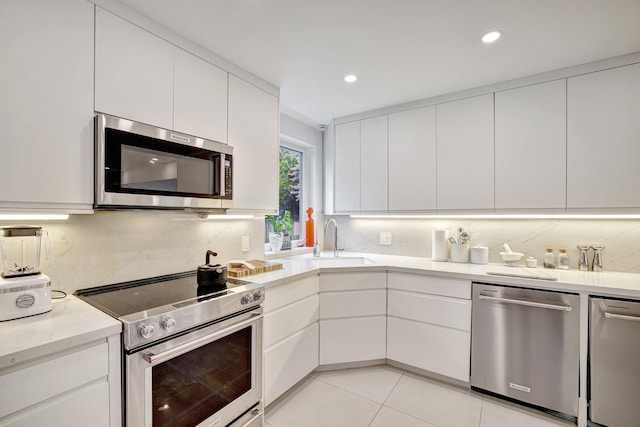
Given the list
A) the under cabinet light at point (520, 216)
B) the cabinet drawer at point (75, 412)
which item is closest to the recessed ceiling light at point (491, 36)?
the under cabinet light at point (520, 216)

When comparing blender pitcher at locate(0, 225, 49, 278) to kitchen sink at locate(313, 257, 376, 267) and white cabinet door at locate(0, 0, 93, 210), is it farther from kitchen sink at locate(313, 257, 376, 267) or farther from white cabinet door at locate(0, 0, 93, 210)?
kitchen sink at locate(313, 257, 376, 267)

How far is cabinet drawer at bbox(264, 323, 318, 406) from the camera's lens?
1896mm

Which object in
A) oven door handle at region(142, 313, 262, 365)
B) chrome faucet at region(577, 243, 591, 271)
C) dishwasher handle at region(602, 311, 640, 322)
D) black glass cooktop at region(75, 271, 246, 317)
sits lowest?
oven door handle at region(142, 313, 262, 365)

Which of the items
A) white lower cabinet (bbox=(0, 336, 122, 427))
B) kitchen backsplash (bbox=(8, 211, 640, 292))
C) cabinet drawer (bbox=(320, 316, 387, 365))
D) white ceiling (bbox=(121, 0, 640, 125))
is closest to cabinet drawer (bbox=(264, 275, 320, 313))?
cabinet drawer (bbox=(320, 316, 387, 365))

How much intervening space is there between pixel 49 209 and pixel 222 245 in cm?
111

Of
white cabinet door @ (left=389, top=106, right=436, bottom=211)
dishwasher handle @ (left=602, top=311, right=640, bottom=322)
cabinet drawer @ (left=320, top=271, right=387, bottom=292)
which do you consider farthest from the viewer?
white cabinet door @ (left=389, top=106, right=436, bottom=211)

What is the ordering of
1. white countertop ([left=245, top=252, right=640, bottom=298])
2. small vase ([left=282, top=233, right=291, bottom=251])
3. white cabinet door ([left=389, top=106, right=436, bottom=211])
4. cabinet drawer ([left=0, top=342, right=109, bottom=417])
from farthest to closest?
small vase ([left=282, top=233, right=291, bottom=251])
white cabinet door ([left=389, top=106, right=436, bottom=211])
white countertop ([left=245, top=252, right=640, bottom=298])
cabinet drawer ([left=0, top=342, right=109, bottom=417])

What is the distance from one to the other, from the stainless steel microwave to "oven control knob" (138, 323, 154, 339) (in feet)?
1.90

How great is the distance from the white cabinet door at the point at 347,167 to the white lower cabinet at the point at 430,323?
0.99m

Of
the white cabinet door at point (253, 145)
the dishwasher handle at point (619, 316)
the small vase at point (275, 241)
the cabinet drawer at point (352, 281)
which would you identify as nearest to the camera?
the dishwasher handle at point (619, 316)

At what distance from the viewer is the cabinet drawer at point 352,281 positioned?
2363 mm

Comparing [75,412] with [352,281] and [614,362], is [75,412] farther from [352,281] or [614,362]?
[614,362]

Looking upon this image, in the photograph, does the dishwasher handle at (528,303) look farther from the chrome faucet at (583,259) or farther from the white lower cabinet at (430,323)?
the chrome faucet at (583,259)

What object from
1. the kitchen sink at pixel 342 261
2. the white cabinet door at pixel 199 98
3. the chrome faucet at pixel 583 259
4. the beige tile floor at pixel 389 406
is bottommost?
the beige tile floor at pixel 389 406
